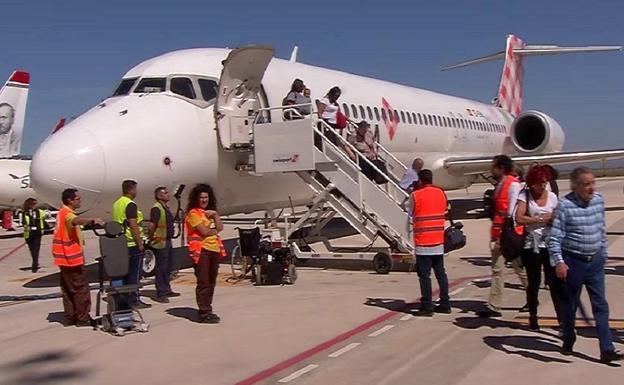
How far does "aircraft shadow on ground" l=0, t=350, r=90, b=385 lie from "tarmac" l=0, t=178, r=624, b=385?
0.04 feet

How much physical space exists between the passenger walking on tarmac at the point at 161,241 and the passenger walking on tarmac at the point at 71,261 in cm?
162

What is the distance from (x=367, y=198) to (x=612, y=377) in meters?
6.78

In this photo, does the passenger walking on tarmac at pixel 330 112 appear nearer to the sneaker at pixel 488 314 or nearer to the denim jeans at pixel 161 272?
the denim jeans at pixel 161 272

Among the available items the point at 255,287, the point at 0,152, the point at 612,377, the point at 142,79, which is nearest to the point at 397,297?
the point at 255,287

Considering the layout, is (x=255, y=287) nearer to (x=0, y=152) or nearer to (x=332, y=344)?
(x=332, y=344)

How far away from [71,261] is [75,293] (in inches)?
14.6

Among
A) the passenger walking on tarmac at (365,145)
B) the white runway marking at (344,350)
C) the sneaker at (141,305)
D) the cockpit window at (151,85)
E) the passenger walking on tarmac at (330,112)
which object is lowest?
the white runway marking at (344,350)

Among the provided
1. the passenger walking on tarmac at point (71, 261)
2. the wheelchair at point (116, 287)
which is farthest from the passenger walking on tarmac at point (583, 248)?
the passenger walking on tarmac at point (71, 261)

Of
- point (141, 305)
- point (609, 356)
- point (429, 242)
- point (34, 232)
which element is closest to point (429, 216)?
point (429, 242)

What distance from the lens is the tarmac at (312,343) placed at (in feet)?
18.4

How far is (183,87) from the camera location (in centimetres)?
1177

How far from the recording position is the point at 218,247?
7762 millimetres

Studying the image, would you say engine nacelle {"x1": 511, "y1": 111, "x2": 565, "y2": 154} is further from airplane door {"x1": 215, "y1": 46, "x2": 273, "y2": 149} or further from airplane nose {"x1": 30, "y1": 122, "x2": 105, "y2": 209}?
airplane nose {"x1": 30, "y1": 122, "x2": 105, "y2": 209}

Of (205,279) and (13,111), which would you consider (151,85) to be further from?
(13,111)
